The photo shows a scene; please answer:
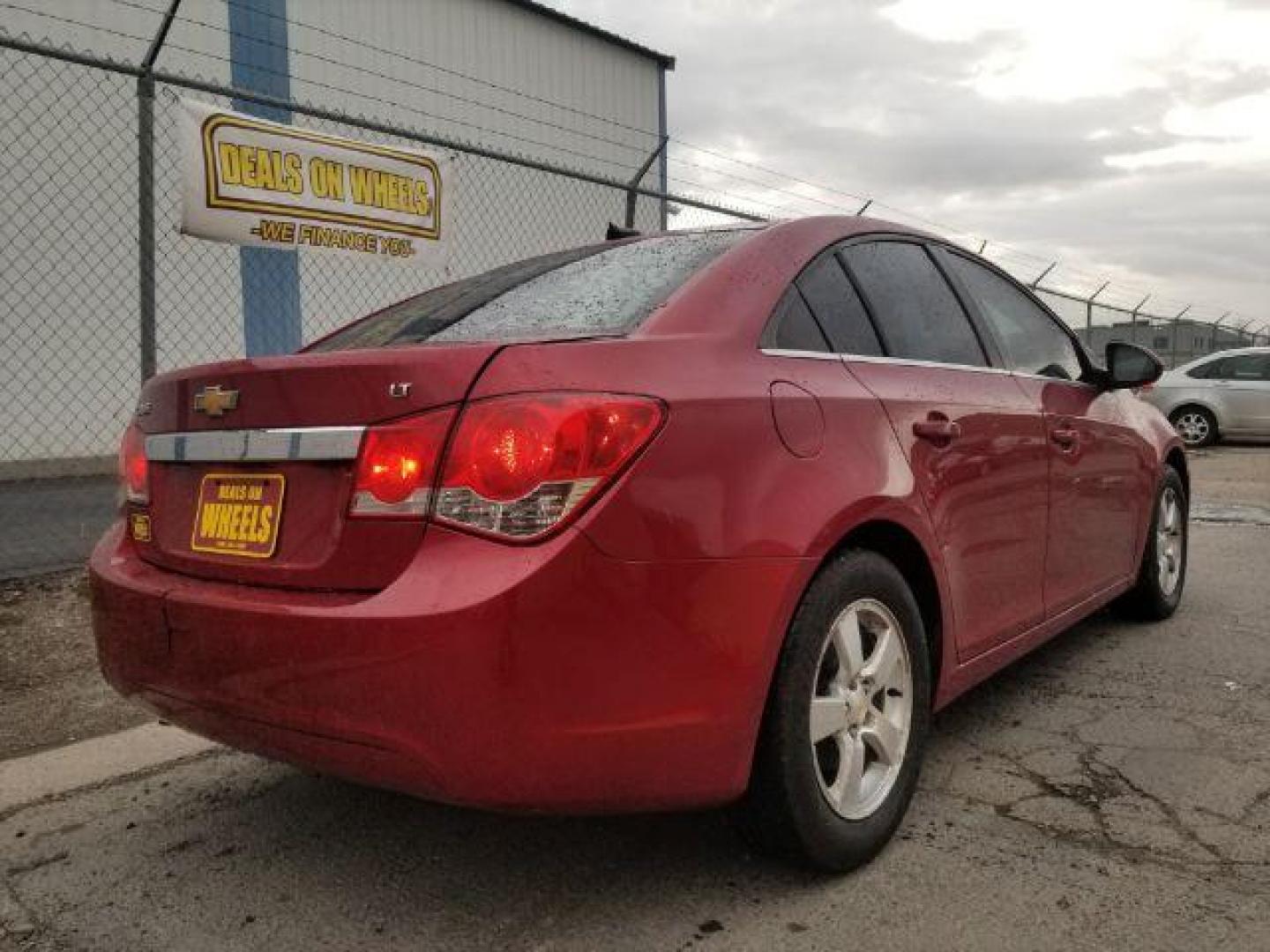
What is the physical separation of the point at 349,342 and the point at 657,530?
1.23 m

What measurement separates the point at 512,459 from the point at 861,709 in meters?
1.03

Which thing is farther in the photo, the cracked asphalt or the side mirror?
the side mirror

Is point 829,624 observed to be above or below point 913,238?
below

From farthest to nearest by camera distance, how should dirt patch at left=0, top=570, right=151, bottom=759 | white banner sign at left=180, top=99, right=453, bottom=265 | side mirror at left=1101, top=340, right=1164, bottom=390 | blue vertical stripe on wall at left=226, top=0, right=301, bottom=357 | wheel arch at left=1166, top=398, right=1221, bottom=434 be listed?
wheel arch at left=1166, top=398, right=1221, bottom=434
blue vertical stripe on wall at left=226, top=0, right=301, bottom=357
white banner sign at left=180, top=99, right=453, bottom=265
side mirror at left=1101, top=340, right=1164, bottom=390
dirt patch at left=0, top=570, right=151, bottom=759

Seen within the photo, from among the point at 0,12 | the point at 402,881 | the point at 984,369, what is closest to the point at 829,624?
the point at 402,881

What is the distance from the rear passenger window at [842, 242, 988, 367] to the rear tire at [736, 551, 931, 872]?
702mm

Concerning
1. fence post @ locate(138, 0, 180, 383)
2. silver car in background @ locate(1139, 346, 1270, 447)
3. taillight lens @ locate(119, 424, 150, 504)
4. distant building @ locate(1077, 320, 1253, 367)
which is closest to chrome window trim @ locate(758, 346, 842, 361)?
taillight lens @ locate(119, 424, 150, 504)

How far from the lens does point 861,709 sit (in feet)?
7.84

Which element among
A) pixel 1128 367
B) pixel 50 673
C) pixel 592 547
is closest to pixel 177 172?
pixel 50 673

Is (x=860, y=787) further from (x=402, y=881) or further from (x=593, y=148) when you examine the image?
(x=593, y=148)

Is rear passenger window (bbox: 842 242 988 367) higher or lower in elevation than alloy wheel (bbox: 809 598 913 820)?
higher

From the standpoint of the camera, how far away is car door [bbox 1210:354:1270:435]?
15.2 metres

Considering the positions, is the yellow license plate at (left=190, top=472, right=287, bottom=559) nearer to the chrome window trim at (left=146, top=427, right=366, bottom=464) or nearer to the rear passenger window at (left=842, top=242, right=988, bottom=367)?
the chrome window trim at (left=146, top=427, right=366, bottom=464)

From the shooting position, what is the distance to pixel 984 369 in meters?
3.18
